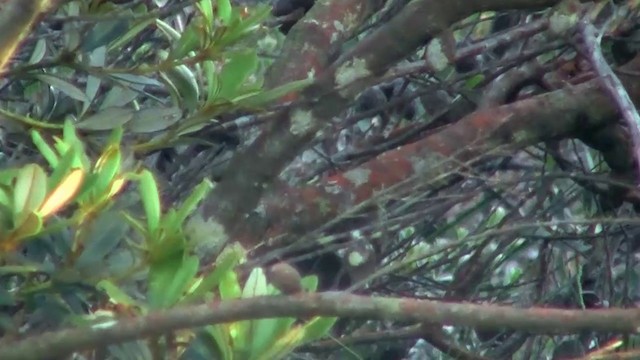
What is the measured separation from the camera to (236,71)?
1593 mm

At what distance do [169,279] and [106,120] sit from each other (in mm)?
485

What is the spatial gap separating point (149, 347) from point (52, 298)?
0.45 ft

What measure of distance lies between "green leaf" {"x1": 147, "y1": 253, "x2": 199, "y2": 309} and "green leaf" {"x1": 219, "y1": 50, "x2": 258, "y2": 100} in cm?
39

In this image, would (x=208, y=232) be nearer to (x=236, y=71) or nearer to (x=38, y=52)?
(x=236, y=71)

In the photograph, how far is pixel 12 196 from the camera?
1194mm

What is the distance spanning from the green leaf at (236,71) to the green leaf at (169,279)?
393mm

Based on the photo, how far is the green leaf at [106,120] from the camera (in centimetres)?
164

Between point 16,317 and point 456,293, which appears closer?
point 16,317

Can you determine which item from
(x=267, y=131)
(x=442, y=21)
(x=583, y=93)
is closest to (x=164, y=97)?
(x=267, y=131)

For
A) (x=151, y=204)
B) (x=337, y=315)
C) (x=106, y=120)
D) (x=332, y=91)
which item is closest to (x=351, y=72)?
(x=332, y=91)

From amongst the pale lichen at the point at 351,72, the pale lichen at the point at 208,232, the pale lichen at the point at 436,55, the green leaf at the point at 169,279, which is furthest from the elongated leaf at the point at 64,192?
the pale lichen at the point at 436,55

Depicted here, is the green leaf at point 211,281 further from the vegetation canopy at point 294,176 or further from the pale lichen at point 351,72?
the pale lichen at point 351,72

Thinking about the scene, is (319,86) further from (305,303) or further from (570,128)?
(305,303)

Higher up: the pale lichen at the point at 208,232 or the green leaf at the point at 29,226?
the green leaf at the point at 29,226
